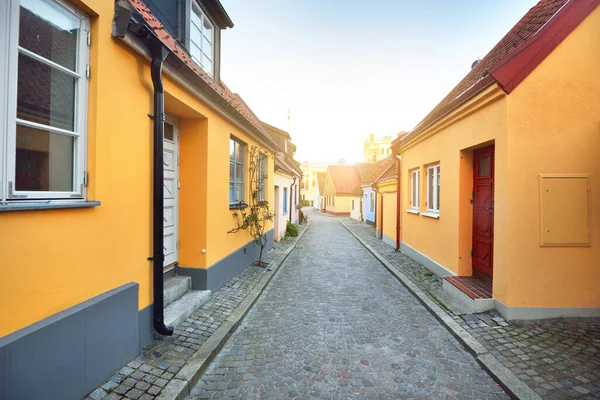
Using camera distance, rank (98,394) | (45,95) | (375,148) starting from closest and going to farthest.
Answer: (45,95) < (98,394) < (375,148)

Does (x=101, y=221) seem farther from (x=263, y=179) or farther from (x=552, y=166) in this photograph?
(x=263, y=179)

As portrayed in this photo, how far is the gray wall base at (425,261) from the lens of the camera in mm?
6436

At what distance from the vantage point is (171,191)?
15.8 feet

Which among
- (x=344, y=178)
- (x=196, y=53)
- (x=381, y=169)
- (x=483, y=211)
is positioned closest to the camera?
(x=483, y=211)

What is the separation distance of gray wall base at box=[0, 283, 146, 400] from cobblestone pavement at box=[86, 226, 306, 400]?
12 cm

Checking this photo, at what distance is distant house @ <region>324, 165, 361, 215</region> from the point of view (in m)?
33.8

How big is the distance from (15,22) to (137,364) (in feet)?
10.4

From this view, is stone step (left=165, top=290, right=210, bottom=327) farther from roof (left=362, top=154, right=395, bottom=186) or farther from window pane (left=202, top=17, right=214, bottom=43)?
roof (left=362, top=154, right=395, bottom=186)

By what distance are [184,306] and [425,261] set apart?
6.02 metres

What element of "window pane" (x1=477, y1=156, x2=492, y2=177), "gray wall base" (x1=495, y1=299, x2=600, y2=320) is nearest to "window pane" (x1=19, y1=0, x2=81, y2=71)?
"gray wall base" (x1=495, y1=299, x2=600, y2=320)

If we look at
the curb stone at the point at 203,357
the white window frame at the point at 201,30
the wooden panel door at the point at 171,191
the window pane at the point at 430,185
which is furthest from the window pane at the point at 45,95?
the window pane at the point at 430,185

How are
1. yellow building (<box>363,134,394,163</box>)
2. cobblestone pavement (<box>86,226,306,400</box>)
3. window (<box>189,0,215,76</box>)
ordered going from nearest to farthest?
cobblestone pavement (<box>86,226,306,400</box>), window (<box>189,0,215,76</box>), yellow building (<box>363,134,394,163</box>)

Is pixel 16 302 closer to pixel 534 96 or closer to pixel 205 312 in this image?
pixel 205 312

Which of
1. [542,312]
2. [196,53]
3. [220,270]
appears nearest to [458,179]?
[542,312]
